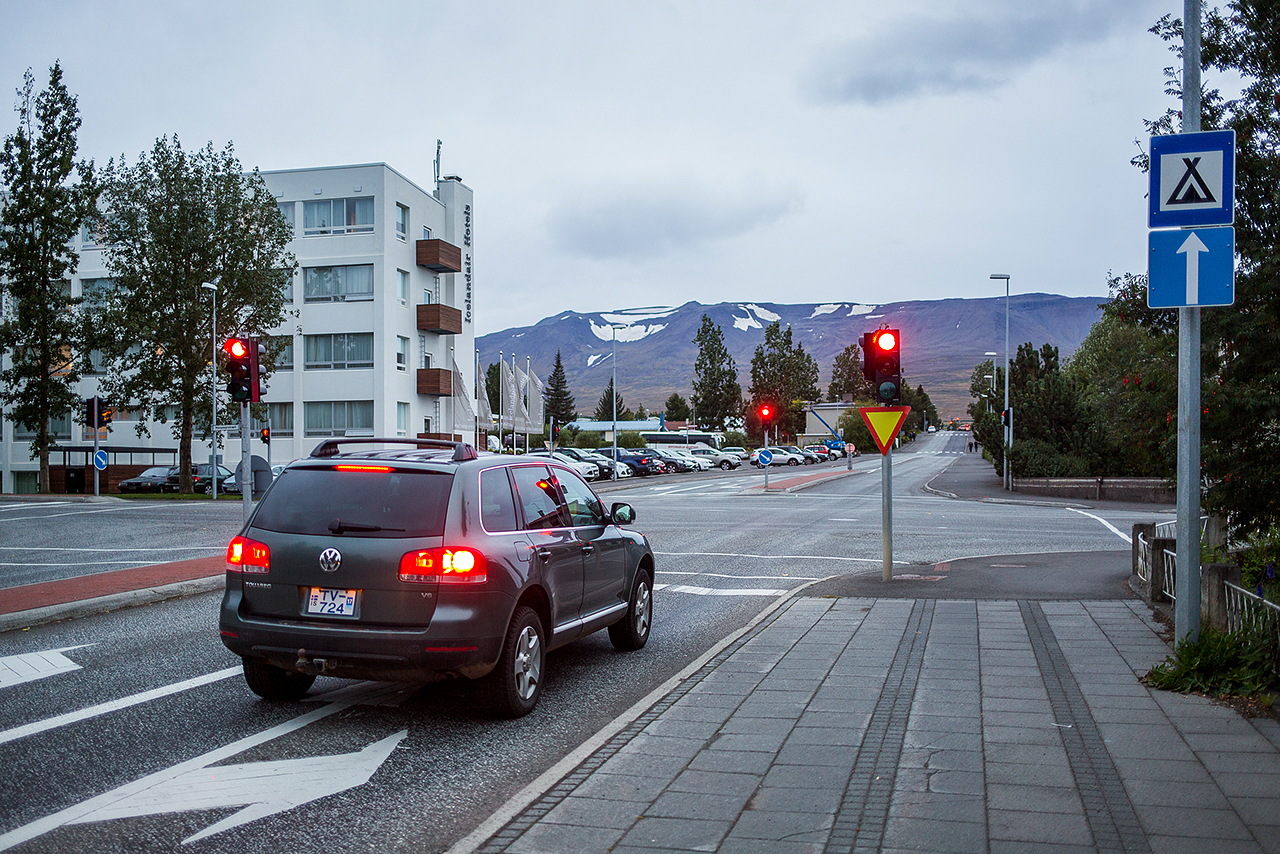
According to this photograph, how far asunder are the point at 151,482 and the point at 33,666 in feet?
139

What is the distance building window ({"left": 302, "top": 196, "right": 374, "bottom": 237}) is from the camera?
51.4 meters

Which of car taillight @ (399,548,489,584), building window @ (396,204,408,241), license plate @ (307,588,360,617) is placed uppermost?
building window @ (396,204,408,241)

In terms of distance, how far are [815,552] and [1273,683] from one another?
11.0m

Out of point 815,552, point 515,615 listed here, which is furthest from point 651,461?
point 515,615

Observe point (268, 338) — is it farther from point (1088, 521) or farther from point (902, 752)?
point (902, 752)

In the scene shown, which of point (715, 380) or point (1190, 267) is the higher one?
point (715, 380)

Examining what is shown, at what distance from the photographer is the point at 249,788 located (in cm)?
489

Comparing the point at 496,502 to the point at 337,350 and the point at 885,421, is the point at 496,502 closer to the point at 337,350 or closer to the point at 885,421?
the point at 885,421

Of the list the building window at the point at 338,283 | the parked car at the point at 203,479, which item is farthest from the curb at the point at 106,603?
the building window at the point at 338,283

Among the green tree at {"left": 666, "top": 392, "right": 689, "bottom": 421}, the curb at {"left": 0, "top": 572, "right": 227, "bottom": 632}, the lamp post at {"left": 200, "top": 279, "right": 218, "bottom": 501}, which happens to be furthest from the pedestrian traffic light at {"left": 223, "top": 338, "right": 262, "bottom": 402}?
the green tree at {"left": 666, "top": 392, "right": 689, "bottom": 421}

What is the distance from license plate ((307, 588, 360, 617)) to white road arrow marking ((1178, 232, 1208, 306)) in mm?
5716

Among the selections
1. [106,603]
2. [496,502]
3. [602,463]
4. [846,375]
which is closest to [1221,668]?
[496,502]

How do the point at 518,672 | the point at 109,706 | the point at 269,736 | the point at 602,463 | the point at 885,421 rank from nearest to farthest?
the point at 269,736
the point at 518,672
the point at 109,706
the point at 885,421
the point at 602,463

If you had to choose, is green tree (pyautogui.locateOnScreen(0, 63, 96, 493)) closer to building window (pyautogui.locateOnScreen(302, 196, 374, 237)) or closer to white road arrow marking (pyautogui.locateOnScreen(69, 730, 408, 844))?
building window (pyautogui.locateOnScreen(302, 196, 374, 237))
